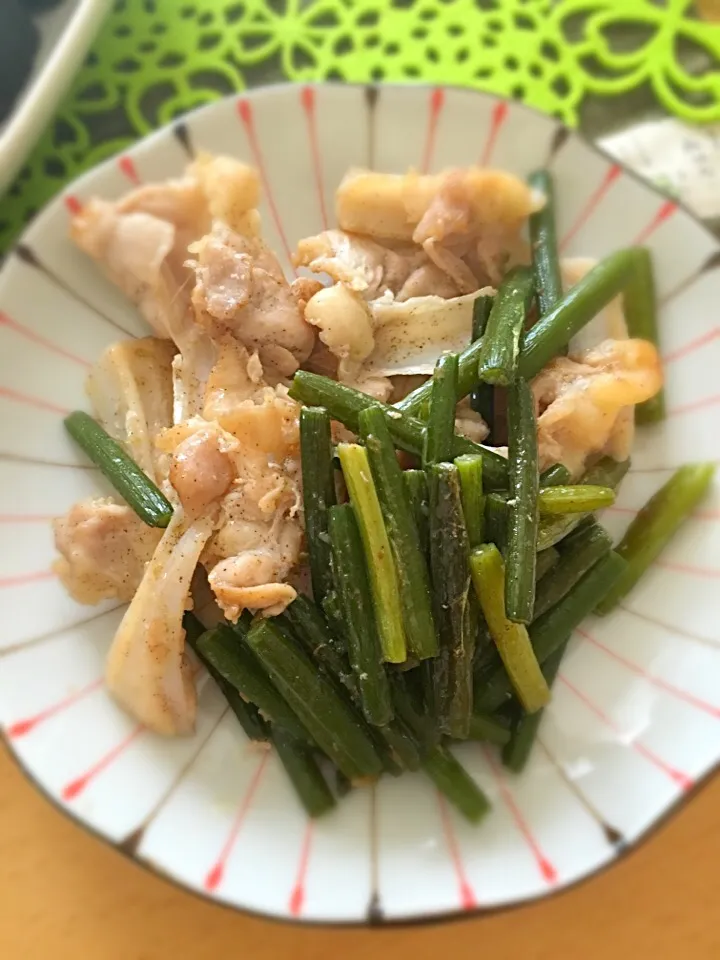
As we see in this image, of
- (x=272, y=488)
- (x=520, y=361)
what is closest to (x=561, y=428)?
(x=520, y=361)

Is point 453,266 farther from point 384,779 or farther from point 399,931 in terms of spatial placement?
point 399,931

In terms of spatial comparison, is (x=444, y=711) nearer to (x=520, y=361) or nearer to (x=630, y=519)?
(x=630, y=519)

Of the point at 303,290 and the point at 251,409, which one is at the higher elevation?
the point at 303,290

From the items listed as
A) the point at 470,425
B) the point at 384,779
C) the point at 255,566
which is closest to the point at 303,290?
the point at 470,425

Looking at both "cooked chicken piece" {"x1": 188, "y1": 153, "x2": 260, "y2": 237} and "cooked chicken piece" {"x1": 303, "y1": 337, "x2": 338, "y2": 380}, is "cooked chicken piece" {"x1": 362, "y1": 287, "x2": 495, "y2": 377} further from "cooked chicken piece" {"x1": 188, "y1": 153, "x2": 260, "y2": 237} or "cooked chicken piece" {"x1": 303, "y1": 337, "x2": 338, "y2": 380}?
"cooked chicken piece" {"x1": 188, "y1": 153, "x2": 260, "y2": 237}

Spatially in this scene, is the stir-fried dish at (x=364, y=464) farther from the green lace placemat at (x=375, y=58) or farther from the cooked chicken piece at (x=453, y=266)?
the green lace placemat at (x=375, y=58)

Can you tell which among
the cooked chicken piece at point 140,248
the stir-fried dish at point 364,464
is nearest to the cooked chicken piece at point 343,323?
the stir-fried dish at point 364,464
